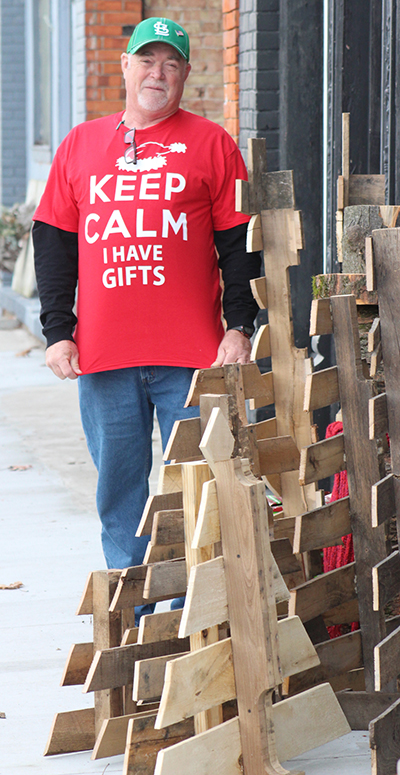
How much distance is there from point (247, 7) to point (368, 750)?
3831 millimetres

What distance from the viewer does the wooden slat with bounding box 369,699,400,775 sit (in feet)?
8.25

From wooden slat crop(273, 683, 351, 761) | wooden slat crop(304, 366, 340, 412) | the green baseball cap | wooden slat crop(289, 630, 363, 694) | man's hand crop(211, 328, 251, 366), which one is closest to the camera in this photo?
wooden slat crop(273, 683, 351, 761)

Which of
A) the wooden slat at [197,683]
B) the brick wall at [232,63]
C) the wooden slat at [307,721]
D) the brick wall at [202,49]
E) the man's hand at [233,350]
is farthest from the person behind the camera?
the brick wall at [202,49]

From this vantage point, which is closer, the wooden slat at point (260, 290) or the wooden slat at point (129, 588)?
the wooden slat at point (129, 588)

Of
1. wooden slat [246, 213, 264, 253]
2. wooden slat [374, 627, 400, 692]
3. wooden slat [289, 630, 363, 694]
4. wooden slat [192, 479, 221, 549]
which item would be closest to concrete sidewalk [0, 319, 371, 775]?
wooden slat [289, 630, 363, 694]

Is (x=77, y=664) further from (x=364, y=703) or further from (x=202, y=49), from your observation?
(x=202, y=49)

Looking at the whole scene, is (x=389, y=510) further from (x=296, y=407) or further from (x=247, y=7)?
(x=247, y=7)

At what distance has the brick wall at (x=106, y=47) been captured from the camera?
7.89 meters

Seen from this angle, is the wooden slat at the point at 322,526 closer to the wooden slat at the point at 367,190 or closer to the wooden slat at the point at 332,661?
the wooden slat at the point at 332,661

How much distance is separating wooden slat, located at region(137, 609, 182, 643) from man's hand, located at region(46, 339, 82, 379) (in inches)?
34.2

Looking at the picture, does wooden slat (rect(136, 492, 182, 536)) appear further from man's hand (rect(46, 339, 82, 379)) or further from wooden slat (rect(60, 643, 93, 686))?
man's hand (rect(46, 339, 82, 379))

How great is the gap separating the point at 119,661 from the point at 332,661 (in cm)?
60

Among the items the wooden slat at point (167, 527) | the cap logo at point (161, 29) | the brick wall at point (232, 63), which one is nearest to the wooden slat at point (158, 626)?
the wooden slat at point (167, 527)

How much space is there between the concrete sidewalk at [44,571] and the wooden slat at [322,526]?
584mm
